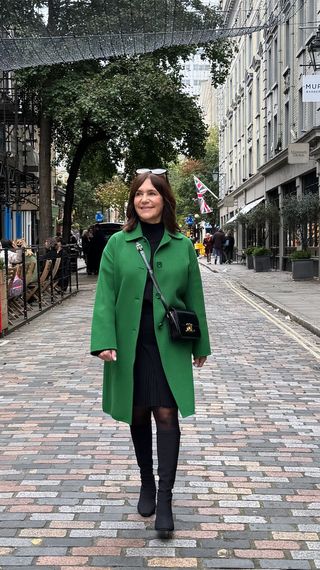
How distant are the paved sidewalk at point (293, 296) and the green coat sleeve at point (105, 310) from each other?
825cm

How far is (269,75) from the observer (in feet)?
115

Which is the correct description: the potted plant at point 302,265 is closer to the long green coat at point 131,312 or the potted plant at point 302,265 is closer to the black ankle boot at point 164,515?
the long green coat at point 131,312

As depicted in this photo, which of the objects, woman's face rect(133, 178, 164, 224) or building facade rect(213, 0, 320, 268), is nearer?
woman's face rect(133, 178, 164, 224)

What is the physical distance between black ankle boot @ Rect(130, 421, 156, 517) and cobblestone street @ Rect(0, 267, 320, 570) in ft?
0.28

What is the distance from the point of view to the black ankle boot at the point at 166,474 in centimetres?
353

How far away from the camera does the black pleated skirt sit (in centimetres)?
352

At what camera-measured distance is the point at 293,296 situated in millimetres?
17844

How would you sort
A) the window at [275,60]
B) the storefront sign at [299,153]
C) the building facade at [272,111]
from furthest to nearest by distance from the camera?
1. the window at [275,60]
2. the building facade at [272,111]
3. the storefront sign at [299,153]

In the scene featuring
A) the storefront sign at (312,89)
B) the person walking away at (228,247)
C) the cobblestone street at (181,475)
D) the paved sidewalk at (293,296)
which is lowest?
the cobblestone street at (181,475)

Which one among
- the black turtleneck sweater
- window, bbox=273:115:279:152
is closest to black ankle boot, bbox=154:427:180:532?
the black turtleneck sweater

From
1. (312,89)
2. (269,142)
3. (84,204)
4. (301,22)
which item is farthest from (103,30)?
(84,204)

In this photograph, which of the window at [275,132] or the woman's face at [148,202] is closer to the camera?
the woman's face at [148,202]

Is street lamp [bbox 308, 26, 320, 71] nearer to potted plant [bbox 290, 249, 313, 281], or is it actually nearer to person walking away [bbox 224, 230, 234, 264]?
potted plant [bbox 290, 249, 313, 281]

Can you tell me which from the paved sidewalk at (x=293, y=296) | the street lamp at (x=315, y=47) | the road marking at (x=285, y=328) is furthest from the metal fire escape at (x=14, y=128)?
the street lamp at (x=315, y=47)
